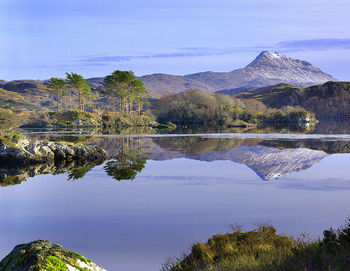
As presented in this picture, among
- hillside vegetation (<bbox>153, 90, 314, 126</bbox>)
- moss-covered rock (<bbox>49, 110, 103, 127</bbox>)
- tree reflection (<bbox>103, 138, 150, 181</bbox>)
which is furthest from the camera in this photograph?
hillside vegetation (<bbox>153, 90, 314, 126</bbox>)

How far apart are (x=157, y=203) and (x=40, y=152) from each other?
11.5 m

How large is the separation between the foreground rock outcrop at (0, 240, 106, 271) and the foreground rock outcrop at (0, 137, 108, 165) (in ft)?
51.0

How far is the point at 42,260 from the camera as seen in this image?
4.05 metres

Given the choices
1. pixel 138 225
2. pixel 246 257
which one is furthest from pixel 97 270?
pixel 138 225

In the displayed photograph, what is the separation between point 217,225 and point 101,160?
13.0 meters

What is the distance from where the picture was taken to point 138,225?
26.9 feet

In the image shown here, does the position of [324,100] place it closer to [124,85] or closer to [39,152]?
[124,85]

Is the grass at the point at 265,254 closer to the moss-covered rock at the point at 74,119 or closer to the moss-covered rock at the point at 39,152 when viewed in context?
the moss-covered rock at the point at 39,152

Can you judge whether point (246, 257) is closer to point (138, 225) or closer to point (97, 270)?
point (97, 270)

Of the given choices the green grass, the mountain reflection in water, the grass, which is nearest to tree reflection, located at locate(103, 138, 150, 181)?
the mountain reflection in water

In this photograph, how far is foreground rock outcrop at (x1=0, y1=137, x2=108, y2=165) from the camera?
19250 millimetres

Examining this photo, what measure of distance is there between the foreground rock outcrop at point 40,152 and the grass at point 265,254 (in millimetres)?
15093

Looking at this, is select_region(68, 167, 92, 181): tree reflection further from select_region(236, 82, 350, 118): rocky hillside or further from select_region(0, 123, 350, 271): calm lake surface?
select_region(236, 82, 350, 118): rocky hillside

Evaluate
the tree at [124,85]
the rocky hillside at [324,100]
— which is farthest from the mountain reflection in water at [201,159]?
the rocky hillside at [324,100]
